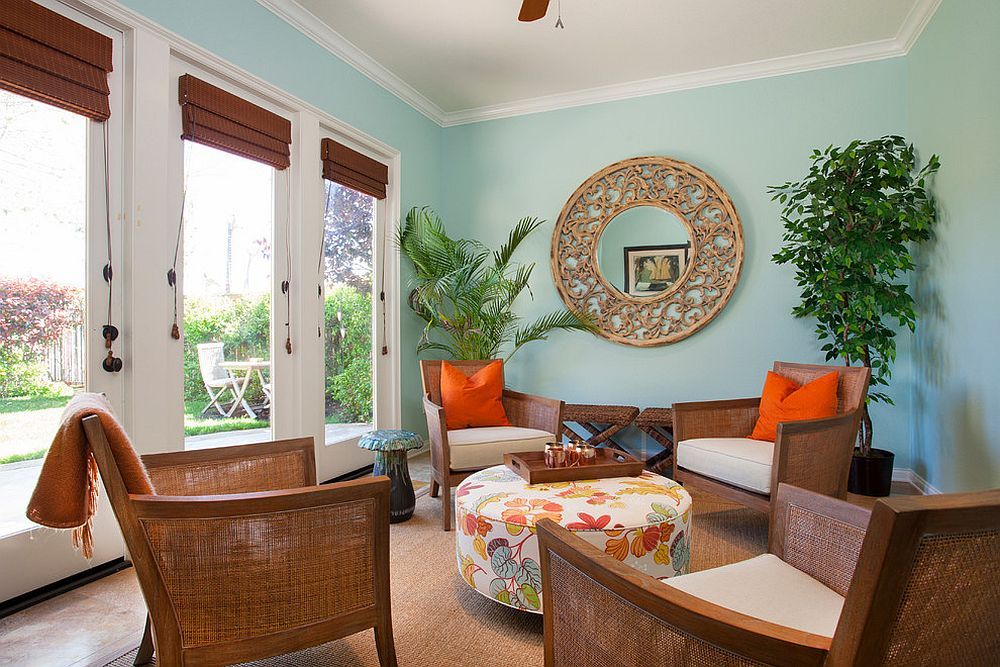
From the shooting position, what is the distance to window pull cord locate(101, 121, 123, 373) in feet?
7.86

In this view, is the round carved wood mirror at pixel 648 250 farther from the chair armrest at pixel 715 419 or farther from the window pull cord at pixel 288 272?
the window pull cord at pixel 288 272

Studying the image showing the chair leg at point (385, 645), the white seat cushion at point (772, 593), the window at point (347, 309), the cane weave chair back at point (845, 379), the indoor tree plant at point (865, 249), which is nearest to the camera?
the white seat cushion at point (772, 593)

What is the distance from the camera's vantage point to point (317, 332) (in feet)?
11.8

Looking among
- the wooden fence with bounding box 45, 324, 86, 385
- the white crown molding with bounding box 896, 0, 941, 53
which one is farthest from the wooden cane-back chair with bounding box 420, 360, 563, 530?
the white crown molding with bounding box 896, 0, 941, 53

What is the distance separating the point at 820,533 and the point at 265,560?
1297mm

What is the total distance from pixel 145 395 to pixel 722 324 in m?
3.50

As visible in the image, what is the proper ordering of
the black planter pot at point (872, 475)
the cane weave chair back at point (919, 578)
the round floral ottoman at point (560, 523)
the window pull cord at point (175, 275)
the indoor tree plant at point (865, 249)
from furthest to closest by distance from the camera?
the black planter pot at point (872, 475)
the indoor tree plant at point (865, 249)
the window pull cord at point (175, 275)
the round floral ottoman at point (560, 523)
the cane weave chair back at point (919, 578)

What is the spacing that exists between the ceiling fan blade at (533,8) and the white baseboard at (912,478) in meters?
3.34

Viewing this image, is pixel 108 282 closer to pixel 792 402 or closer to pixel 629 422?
pixel 629 422

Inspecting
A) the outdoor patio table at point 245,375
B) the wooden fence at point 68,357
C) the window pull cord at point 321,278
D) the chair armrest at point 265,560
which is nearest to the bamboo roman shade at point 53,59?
the wooden fence at point 68,357

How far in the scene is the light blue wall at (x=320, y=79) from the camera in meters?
2.76

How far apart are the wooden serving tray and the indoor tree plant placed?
1.73m

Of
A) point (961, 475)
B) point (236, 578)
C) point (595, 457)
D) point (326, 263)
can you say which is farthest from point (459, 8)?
point (961, 475)

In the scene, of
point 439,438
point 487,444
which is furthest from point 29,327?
point 487,444
